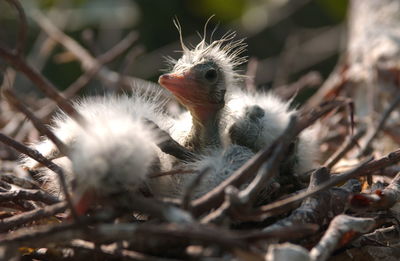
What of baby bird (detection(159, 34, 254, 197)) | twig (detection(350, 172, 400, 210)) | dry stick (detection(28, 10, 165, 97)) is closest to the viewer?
twig (detection(350, 172, 400, 210))

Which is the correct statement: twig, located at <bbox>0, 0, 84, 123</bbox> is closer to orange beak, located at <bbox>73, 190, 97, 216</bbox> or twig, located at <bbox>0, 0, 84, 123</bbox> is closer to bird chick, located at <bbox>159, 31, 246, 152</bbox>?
orange beak, located at <bbox>73, 190, 97, 216</bbox>

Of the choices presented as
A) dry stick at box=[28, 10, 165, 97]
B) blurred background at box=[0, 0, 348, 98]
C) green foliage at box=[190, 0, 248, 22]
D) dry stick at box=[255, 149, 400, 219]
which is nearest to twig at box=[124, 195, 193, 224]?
dry stick at box=[255, 149, 400, 219]

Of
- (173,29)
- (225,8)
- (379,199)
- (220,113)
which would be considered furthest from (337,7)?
(379,199)

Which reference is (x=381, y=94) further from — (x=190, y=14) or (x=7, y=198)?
(x=190, y=14)

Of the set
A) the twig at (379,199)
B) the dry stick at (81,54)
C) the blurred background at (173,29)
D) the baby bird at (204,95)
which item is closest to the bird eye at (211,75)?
the baby bird at (204,95)

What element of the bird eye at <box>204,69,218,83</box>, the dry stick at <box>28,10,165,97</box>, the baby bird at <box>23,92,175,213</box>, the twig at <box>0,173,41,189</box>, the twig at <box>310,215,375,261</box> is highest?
the dry stick at <box>28,10,165,97</box>

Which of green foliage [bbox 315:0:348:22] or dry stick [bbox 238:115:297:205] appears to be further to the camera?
green foliage [bbox 315:0:348:22]

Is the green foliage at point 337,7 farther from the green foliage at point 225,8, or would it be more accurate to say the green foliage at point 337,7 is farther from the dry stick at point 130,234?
the dry stick at point 130,234
